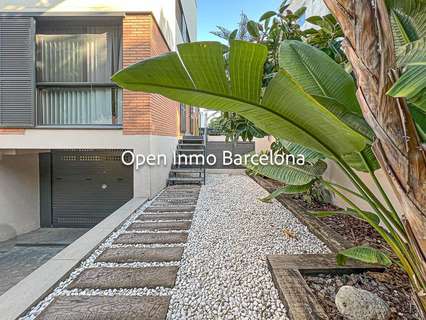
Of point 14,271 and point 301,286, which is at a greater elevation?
point 301,286

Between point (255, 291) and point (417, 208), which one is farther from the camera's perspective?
point (255, 291)

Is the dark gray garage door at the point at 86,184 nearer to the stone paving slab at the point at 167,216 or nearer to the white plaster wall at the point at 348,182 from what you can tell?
the stone paving slab at the point at 167,216

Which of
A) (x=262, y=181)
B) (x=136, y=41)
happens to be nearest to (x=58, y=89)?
(x=136, y=41)

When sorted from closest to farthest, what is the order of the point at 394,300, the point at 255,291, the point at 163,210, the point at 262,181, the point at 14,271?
the point at 394,300
the point at 255,291
the point at 14,271
the point at 163,210
the point at 262,181

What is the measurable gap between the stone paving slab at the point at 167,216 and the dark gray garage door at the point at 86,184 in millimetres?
2512

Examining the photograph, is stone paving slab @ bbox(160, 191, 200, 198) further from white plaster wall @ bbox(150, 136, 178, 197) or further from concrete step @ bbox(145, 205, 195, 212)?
concrete step @ bbox(145, 205, 195, 212)

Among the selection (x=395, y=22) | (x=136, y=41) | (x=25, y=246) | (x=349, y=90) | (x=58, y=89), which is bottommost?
(x=25, y=246)

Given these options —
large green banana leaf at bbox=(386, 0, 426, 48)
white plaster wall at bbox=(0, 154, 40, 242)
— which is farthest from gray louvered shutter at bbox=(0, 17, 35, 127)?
large green banana leaf at bbox=(386, 0, 426, 48)

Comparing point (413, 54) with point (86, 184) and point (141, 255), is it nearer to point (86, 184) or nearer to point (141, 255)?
point (141, 255)

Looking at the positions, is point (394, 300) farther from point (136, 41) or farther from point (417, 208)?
point (136, 41)

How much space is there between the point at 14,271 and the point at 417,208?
572 cm

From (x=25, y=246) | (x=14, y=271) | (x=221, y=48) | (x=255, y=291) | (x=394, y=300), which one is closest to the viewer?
(x=221, y=48)

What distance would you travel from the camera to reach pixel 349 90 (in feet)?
6.00

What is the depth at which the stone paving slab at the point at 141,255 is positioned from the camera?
10.0ft
